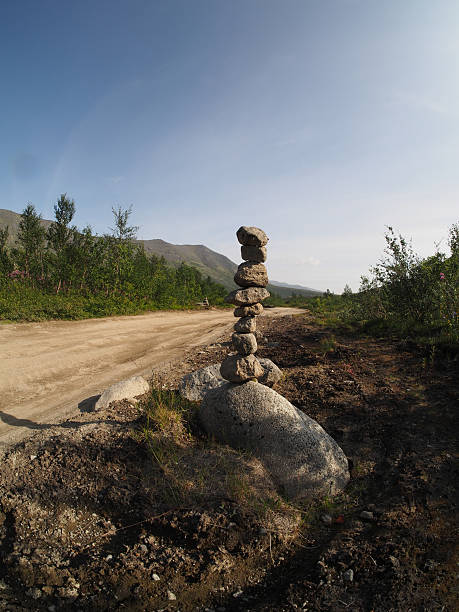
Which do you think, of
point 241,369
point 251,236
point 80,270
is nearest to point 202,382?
point 241,369

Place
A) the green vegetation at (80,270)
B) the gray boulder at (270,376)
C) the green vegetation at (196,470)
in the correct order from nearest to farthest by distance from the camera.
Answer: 1. the green vegetation at (196,470)
2. the gray boulder at (270,376)
3. the green vegetation at (80,270)

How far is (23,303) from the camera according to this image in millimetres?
14852

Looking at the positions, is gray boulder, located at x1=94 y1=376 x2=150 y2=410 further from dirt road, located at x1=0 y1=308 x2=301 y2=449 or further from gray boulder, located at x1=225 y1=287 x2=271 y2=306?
gray boulder, located at x1=225 y1=287 x2=271 y2=306

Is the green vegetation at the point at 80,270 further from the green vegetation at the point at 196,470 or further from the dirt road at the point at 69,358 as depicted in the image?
the green vegetation at the point at 196,470

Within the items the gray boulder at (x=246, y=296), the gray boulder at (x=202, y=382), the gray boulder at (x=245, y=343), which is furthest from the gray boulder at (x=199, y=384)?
the gray boulder at (x=246, y=296)

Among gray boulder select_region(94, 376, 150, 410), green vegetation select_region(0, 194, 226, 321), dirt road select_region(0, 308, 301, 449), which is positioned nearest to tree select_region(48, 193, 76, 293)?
green vegetation select_region(0, 194, 226, 321)

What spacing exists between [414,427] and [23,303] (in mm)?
16420

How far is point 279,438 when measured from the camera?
416 centimetres

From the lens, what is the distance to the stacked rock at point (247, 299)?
4.71m

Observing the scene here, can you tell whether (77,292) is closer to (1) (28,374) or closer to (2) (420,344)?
(1) (28,374)

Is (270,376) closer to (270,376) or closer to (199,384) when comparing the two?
(270,376)

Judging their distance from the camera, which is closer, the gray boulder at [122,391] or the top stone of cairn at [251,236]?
the top stone of cairn at [251,236]

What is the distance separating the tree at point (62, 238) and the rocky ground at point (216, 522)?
18441 millimetres

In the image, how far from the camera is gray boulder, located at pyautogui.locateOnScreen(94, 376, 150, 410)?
566 centimetres
